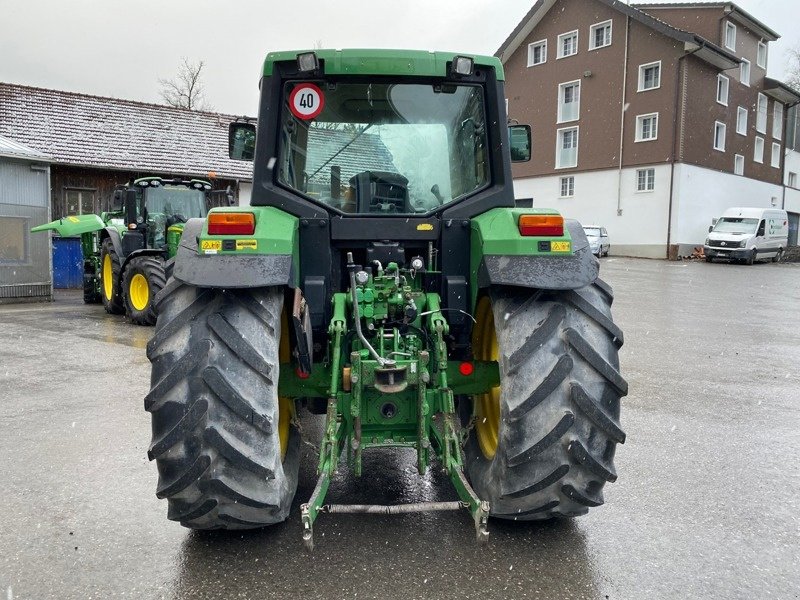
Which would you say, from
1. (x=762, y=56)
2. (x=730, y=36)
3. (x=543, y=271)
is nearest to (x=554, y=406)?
(x=543, y=271)

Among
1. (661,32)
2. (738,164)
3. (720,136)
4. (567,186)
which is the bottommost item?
(567,186)

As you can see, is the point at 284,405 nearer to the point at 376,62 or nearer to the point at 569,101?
the point at 376,62

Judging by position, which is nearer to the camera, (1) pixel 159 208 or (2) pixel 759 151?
(1) pixel 159 208

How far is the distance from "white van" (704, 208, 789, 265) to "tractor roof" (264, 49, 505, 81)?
88.5 ft

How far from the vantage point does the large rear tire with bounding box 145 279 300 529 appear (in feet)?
9.09

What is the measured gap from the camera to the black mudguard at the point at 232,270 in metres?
2.88

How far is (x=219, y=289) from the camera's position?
299cm

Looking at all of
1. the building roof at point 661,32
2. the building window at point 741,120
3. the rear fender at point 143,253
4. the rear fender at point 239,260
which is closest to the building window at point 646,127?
the building roof at point 661,32

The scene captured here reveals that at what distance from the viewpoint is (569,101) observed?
34.7 meters

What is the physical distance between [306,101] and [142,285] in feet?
27.5

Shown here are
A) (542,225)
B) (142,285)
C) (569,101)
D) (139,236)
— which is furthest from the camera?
(569,101)

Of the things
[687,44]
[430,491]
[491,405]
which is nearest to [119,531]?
[430,491]

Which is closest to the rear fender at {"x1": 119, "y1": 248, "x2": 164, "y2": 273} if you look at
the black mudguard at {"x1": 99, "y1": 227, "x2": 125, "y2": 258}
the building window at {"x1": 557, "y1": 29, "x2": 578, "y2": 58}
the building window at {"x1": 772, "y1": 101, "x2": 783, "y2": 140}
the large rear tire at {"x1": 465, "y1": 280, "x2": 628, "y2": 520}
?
the black mudguard at {"x1": 99, "y1": 227, "x2": 125, "y2": 258}

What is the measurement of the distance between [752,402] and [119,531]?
206 inches
